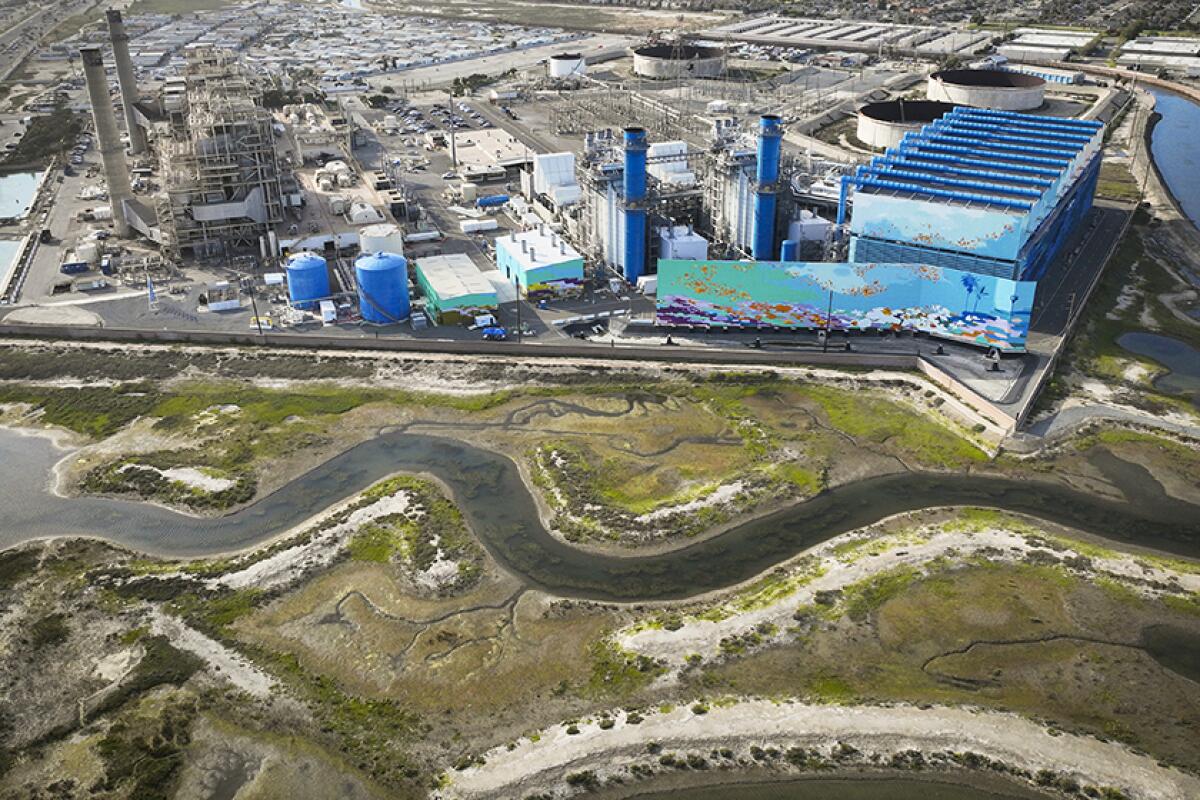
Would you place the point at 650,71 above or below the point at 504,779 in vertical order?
above

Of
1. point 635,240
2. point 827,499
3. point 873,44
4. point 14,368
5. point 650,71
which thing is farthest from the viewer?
point 873,44

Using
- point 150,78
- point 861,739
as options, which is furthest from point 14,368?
point 150,78

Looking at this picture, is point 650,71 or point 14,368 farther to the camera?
point 650,71

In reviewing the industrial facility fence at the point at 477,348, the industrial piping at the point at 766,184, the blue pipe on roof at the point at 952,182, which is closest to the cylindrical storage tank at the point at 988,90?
the blue pipe on roof at the point at 952,182

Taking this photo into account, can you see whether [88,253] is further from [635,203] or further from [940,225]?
[940,225]

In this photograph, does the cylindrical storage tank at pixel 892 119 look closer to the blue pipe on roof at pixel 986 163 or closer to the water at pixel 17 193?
the blue pipe on roof at pixel 986 163

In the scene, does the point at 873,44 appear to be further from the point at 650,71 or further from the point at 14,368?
the point at 14,368
